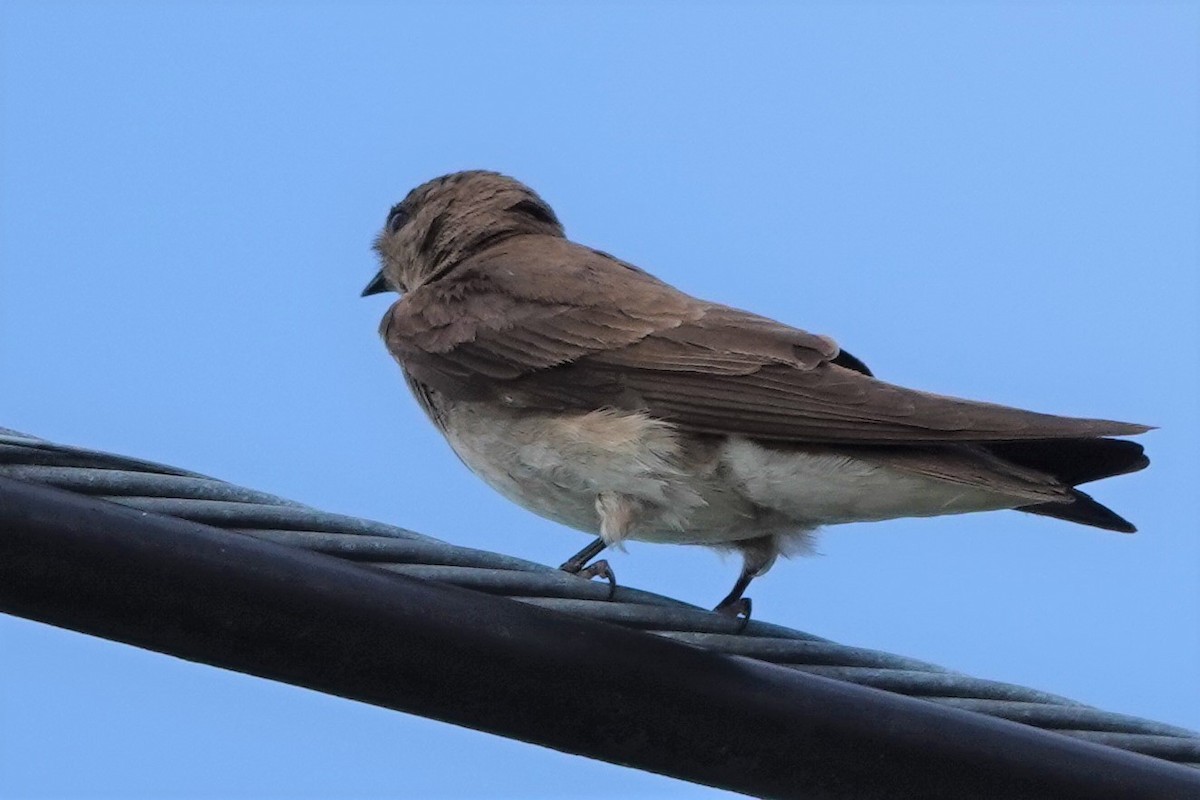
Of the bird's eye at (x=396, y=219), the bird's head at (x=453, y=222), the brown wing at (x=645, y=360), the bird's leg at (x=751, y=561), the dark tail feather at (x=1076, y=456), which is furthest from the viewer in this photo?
the bird's eye at (x=396, y=219)

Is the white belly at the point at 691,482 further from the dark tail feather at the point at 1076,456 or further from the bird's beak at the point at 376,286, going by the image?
the bird's beak at the point at 376,286

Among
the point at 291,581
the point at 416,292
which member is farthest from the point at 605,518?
the point at 291,581

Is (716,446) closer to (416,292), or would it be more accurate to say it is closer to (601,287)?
(601,287)

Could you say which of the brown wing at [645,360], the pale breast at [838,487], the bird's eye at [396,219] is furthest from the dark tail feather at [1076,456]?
the bird's eye at [396,219]

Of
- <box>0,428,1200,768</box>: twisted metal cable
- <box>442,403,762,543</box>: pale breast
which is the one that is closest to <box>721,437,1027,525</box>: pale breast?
<box>442,403,762,543</box>: pale breast

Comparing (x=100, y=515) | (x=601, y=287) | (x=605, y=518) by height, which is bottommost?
(x=100, y=515)

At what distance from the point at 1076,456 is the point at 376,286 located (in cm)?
431

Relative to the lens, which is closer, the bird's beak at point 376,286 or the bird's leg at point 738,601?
the bird's leg at point 738,601

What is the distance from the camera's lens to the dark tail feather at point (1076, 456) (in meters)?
4.50

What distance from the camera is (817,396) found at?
4.94 m

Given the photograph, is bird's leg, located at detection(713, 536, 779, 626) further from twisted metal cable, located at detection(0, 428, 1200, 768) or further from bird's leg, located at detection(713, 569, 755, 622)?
twisted metal cable, located at detection(0, 428, 1200, 768)

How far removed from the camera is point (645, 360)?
17.6ft

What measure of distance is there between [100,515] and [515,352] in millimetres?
2746

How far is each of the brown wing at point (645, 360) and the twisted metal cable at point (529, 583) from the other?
76cm
